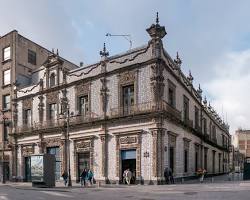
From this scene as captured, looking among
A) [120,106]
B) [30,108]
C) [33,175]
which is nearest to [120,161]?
[120,106]

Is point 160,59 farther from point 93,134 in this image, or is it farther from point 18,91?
point 18,91

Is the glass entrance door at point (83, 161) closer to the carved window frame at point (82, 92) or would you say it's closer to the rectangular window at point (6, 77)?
the carved window frame at point (82, 92)

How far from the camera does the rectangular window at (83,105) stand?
36.6 meters

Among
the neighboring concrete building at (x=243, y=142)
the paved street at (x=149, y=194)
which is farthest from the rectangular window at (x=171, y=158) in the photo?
the neighboring concrete building at (x=243, y=142)

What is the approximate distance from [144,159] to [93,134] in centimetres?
615

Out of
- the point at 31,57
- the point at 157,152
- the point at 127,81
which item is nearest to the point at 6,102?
the point at 31,57

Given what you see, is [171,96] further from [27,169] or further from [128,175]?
[27,169]

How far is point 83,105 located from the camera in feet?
122

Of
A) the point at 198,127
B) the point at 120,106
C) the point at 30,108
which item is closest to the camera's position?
the point at 120,106

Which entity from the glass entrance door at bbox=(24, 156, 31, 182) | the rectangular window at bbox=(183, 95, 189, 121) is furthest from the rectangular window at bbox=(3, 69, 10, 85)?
the rectangular window at bbox=(183, 95, 189, 121)

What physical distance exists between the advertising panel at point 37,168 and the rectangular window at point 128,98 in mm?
7988

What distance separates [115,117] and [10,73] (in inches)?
817

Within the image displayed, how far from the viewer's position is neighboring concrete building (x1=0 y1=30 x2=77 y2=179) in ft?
153

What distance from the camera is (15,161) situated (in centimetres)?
4412
